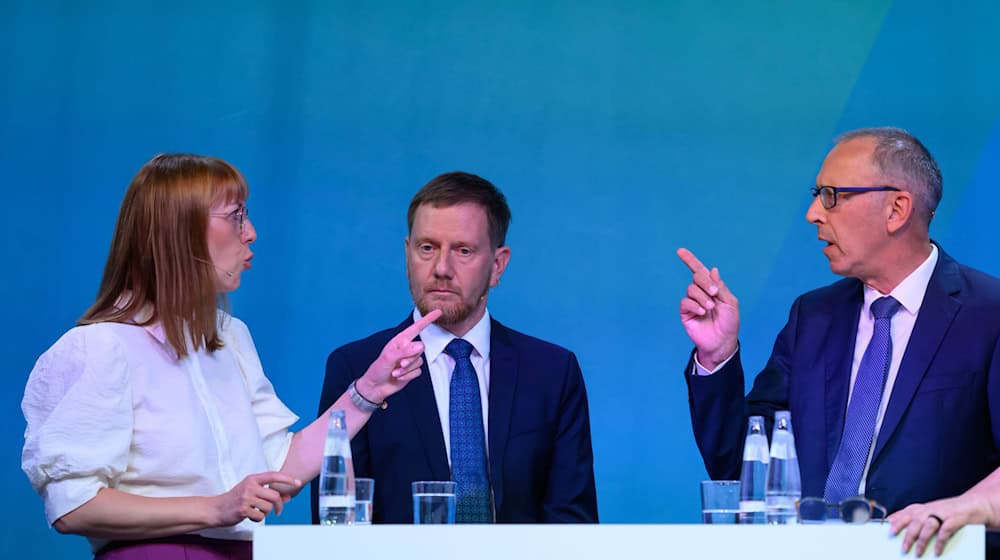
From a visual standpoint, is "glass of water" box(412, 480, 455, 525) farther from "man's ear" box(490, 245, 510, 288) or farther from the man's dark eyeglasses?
the man's dark eyeglasses

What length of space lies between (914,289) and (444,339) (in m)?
1.23

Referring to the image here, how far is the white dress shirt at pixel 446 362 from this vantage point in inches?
139

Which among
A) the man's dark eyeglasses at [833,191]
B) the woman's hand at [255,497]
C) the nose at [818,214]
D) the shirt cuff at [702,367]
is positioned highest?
the man's dark eyeglasses at [833,191]

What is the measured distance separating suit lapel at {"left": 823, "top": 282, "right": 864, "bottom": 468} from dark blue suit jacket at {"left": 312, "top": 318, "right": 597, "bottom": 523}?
27.3 inches

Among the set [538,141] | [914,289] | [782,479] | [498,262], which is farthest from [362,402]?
[538,141]

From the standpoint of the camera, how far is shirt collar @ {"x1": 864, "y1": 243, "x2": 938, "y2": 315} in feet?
10.9

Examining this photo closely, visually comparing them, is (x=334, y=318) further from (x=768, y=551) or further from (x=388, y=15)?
(x=768, y=551)

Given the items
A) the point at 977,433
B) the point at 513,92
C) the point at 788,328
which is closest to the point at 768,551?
the point at 977,433

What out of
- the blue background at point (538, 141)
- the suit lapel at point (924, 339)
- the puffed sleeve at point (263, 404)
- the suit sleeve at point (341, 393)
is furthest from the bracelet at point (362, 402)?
the blue background at point (538, 141)

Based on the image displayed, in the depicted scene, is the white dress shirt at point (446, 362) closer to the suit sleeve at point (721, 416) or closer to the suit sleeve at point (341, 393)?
the suit sleeve at point (341, 393)

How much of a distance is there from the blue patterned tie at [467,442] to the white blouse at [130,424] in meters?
0.60

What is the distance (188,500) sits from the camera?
8.95 ft

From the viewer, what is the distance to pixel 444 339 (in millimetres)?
3596

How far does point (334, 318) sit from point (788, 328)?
1786mm
